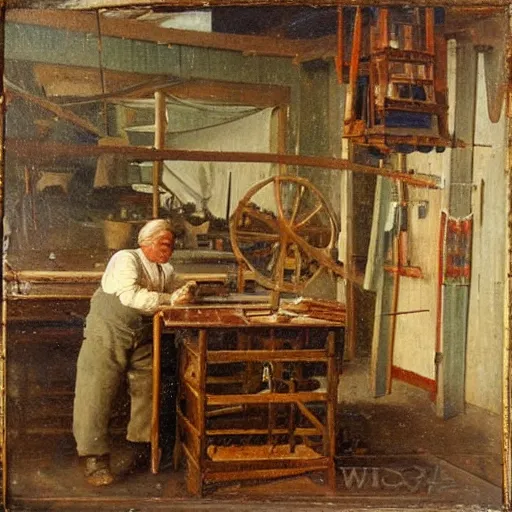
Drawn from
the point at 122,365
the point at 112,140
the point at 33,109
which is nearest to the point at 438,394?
the point at 122,365

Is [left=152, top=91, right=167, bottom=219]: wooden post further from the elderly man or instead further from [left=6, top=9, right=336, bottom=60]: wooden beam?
[left=6, top=9, right=336, bottom=60]: wooden beam

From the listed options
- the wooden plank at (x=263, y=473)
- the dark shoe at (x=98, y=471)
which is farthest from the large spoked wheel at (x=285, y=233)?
the dark shoe at (x=98, y=471)

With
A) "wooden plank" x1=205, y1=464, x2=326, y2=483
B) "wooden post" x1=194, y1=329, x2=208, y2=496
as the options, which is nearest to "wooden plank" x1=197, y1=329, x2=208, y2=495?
"wooden post" x1=194, y1=329, x2=208, y2=496

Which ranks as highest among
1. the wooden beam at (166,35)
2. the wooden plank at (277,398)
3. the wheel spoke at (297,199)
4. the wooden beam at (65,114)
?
the wooden beam at (166,35)

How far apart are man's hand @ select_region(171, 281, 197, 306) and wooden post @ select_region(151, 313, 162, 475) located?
0.11 metres

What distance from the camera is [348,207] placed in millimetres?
3564

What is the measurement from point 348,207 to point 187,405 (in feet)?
4.35

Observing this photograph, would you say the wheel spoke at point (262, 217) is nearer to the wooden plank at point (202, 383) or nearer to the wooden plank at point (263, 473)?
the wooden plank at point (202, 383)

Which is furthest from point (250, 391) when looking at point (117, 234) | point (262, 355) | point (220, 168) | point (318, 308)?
point (220, 168)

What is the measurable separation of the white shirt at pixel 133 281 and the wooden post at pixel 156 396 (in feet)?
0.28

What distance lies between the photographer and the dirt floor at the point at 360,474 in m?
3.51

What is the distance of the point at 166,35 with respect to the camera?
11.6 ft

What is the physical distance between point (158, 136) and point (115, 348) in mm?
1104

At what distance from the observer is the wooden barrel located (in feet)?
11.5
